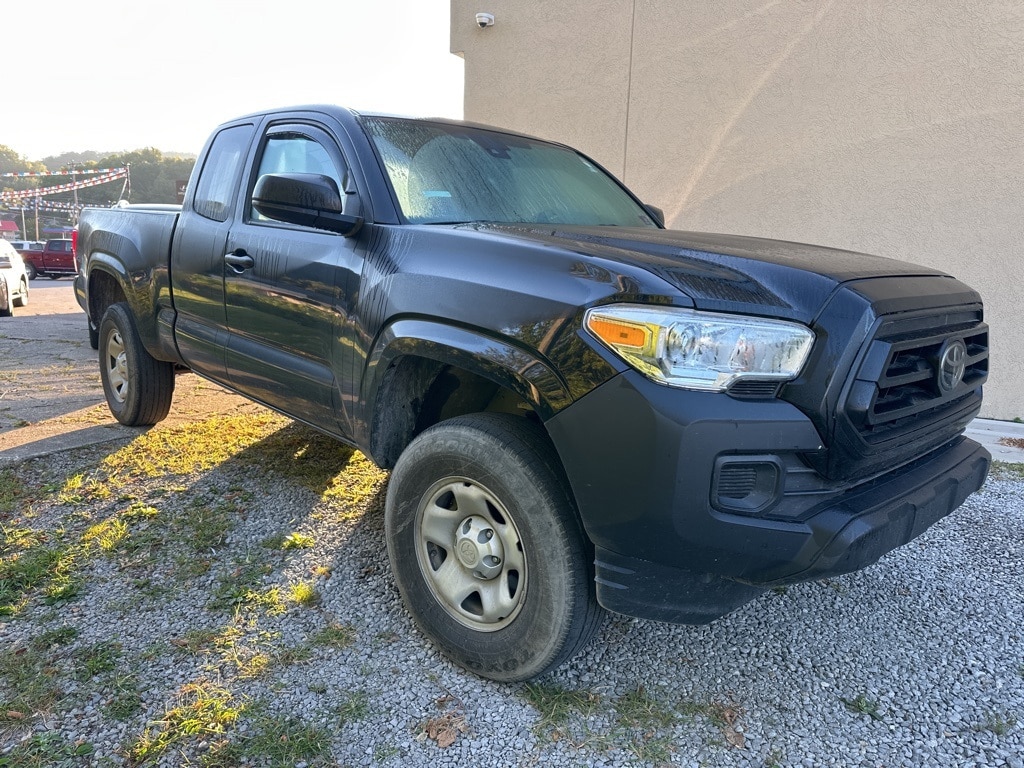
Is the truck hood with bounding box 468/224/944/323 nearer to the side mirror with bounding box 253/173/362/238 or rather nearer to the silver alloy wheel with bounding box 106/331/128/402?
the side mirror with bounding box 253/173/362/238

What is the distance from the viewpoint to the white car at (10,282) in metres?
11.3

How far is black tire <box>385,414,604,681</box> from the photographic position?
202 centimetres

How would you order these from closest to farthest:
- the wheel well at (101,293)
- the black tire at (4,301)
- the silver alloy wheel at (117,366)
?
the silver alloy wheel at (117,366) → the wheel well at (101,293) → the black tire at (4,301)

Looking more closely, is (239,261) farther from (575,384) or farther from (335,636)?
(575,384)

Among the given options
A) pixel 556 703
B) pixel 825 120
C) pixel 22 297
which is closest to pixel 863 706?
pixel 556 703

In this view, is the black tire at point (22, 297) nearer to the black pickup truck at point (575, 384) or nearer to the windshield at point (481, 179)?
the black pickup truck at point (575, 384)

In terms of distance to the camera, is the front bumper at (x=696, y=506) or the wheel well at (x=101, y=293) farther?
the wheel well at (x=101, y=293)

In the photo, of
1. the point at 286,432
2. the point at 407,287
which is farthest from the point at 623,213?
the point at 286,432

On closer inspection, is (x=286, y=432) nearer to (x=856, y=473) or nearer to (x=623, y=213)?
(x=623, y=213)

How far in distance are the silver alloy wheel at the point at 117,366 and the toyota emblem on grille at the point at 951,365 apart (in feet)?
14.9

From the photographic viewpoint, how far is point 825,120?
6016 mm

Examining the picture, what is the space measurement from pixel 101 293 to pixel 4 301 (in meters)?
8.47

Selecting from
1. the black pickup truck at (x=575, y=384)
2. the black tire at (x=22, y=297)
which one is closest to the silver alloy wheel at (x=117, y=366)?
the black pickup truck at (x=575, y=384)

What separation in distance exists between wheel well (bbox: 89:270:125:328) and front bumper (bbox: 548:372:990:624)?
4.10 metres
